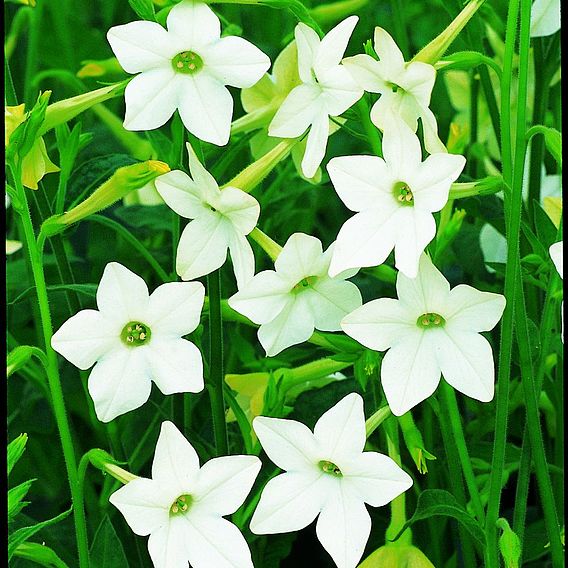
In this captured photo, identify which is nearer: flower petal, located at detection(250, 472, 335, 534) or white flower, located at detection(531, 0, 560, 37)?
flower petal, located at detection(250, 472, 335, 534)

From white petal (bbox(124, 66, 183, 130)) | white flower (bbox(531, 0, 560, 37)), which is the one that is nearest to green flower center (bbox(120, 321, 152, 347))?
white petal (bbox(124, 66, 183, 130))

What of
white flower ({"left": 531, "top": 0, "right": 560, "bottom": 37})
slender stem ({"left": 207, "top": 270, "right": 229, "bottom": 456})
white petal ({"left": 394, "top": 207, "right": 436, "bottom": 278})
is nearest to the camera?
white petal ({"left": 394, "top": 207, "right": 436, "bottom": 278})

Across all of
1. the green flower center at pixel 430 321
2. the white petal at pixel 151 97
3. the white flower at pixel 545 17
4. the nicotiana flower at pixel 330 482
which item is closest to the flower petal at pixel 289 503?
the nicotiana flower at pixel 330 482

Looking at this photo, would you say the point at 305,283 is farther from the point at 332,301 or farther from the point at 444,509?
the point at 444,509

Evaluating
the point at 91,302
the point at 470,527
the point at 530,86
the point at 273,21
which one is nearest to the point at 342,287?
the point at 470,527

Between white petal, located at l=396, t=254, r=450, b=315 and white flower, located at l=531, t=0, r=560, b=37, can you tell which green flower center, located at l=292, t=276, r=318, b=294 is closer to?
white petal, located at l=396, t=254, r=450, b=315

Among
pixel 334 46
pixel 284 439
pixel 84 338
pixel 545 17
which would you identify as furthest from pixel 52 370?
pixel 545 17
